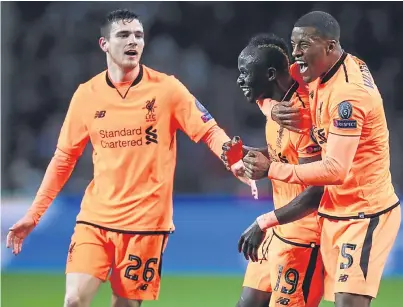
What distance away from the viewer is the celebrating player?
5891 millimetres

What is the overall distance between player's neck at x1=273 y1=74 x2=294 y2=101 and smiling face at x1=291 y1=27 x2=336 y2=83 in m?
0.58

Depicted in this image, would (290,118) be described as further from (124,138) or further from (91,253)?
(91,253)

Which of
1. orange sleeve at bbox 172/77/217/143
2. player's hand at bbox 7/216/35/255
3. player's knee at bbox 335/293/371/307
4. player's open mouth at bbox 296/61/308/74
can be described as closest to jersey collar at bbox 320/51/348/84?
player's open mouth at bbox 296/61/308/74

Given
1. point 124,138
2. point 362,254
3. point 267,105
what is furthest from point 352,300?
point 124,138

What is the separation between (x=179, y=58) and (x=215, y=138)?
795 centimetres

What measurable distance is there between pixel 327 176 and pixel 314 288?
0.96 meters

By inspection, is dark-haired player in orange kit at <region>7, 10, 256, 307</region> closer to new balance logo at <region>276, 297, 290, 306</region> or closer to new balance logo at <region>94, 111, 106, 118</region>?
new balance logo at <region>94, 111, 106, 118</region>

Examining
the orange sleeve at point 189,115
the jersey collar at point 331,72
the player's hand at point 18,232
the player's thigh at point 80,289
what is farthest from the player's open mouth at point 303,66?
the player's hand at point 18,232

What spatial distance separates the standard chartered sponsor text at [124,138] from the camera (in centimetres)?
652

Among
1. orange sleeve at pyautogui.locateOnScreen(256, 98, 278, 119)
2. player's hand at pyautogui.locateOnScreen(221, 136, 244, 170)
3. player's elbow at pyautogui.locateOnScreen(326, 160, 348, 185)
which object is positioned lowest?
player's elbow at pyautogui.locateOnScreen(326, 160, 348, 185)

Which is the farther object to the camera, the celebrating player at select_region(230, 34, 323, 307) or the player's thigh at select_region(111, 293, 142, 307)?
the player's thigh at select_region(111, 293, 142, 307)

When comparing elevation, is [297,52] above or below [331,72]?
above

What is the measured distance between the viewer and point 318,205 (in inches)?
227

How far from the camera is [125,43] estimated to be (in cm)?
672
